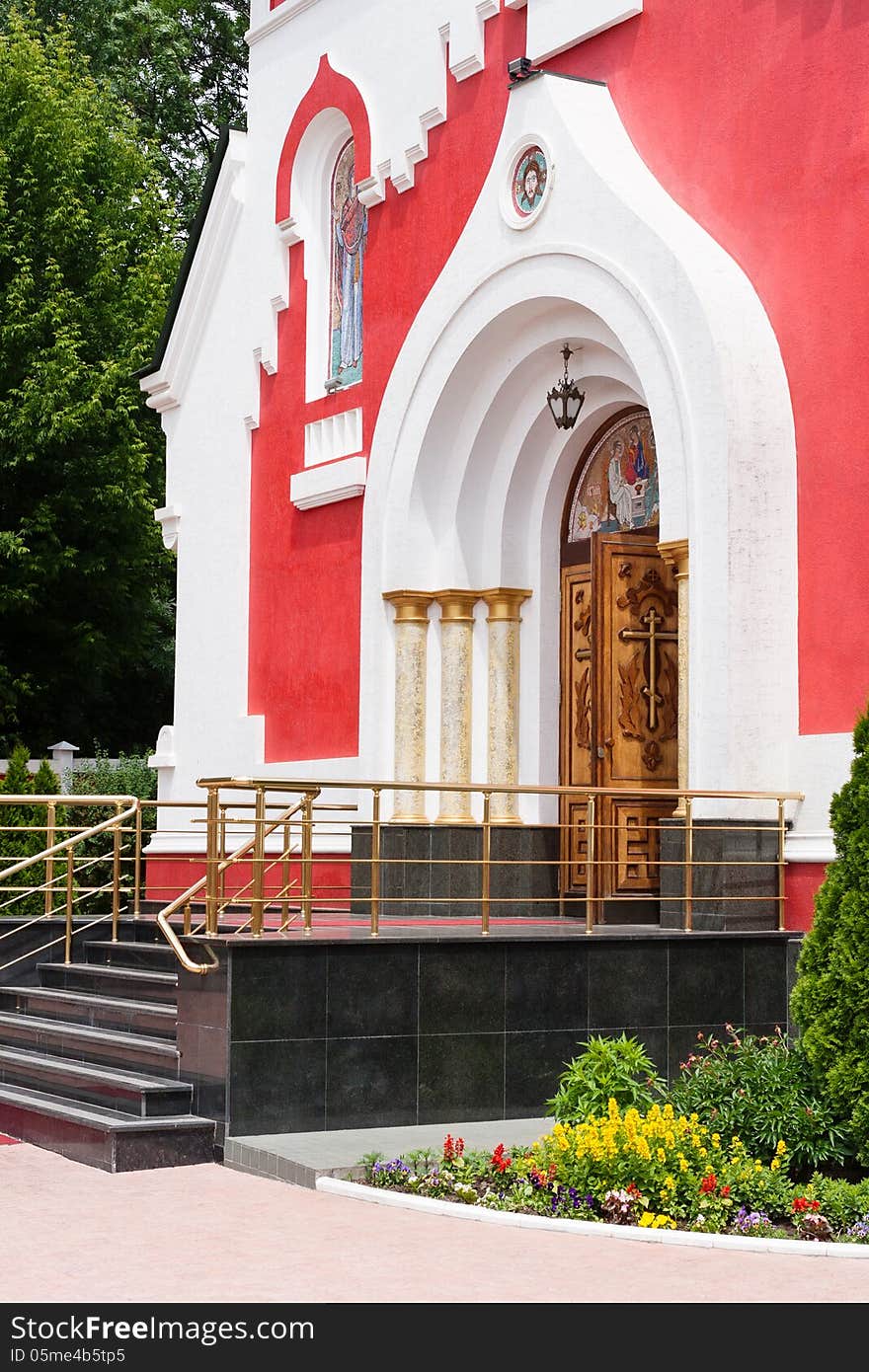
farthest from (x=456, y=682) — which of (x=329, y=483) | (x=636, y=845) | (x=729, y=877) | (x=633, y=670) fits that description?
(x=729, y=877)

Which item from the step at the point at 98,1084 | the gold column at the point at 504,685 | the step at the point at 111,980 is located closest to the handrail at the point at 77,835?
the step at the point at 111,980

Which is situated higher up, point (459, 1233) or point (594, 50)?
point (594, 50)

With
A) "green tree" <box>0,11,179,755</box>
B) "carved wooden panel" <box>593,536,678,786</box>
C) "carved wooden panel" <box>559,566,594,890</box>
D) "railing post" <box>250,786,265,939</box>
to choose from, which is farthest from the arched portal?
"green tree" <box>0,11,179,755</box>

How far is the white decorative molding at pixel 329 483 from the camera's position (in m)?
14.7

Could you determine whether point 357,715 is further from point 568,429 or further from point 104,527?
point 104,527

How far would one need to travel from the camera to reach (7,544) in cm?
2391

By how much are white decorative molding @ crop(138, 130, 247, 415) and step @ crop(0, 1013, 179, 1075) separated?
711 cm

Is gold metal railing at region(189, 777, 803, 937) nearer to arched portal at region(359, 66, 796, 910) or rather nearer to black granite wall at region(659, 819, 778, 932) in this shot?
black granite wall at region(659, 819, 778, 932)

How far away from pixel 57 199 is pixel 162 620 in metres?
7.14

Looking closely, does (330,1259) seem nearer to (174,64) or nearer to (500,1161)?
(500,1161)

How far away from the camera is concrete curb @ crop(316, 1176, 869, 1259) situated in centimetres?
713

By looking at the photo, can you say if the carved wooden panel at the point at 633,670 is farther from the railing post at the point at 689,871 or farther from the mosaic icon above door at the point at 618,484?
the railing post at the point at 689,871

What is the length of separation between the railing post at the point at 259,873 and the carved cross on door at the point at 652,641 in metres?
3.65

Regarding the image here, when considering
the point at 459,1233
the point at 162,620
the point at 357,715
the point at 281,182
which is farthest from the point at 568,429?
the point at 162,620
